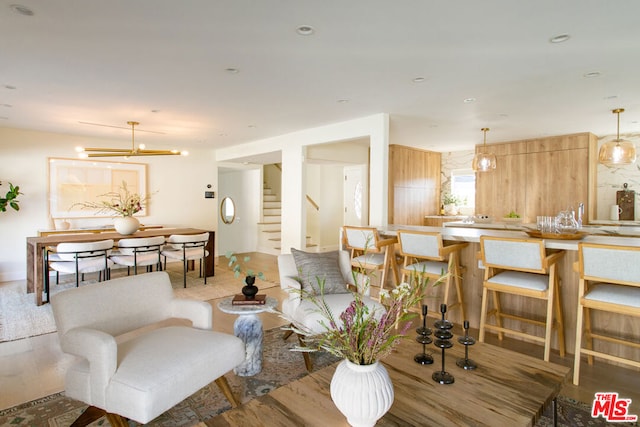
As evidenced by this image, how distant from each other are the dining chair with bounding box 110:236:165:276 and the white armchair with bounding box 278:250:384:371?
2.71 metres

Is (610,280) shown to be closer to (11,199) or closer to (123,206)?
(123,206)

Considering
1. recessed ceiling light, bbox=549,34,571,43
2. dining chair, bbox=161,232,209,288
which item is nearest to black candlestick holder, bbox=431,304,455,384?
recessed ceiling light, bbox=549,34,571,43

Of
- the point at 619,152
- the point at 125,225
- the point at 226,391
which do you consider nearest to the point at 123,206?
the point at 125,225

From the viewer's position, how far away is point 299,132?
19.9ft

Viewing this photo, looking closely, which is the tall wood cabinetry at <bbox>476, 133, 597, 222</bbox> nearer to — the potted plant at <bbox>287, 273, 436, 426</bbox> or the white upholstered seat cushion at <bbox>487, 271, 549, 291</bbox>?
the white upholstered seat cushion at <bbox>487, 271, 549, 291</bbox>

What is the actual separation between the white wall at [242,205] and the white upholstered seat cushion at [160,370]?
6645 mm

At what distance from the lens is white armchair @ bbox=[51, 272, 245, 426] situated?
1.69 m

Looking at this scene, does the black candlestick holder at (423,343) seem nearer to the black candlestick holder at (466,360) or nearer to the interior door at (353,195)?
the black candlestick holder at (466,360)

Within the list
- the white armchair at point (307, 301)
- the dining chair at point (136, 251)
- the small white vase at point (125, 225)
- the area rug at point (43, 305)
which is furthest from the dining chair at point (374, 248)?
the small white vase at point (125, 225)

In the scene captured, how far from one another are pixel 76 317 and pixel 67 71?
2.46m

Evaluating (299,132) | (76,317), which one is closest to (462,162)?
(299,132)

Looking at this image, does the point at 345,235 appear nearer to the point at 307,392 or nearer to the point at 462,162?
the point at 307,392

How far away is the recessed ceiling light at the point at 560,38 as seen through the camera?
2.51 meters

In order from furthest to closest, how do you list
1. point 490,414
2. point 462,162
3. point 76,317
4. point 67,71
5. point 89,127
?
point 462,162 < point 89,127 < point 67,71 < point 76,317 < point 490,414
